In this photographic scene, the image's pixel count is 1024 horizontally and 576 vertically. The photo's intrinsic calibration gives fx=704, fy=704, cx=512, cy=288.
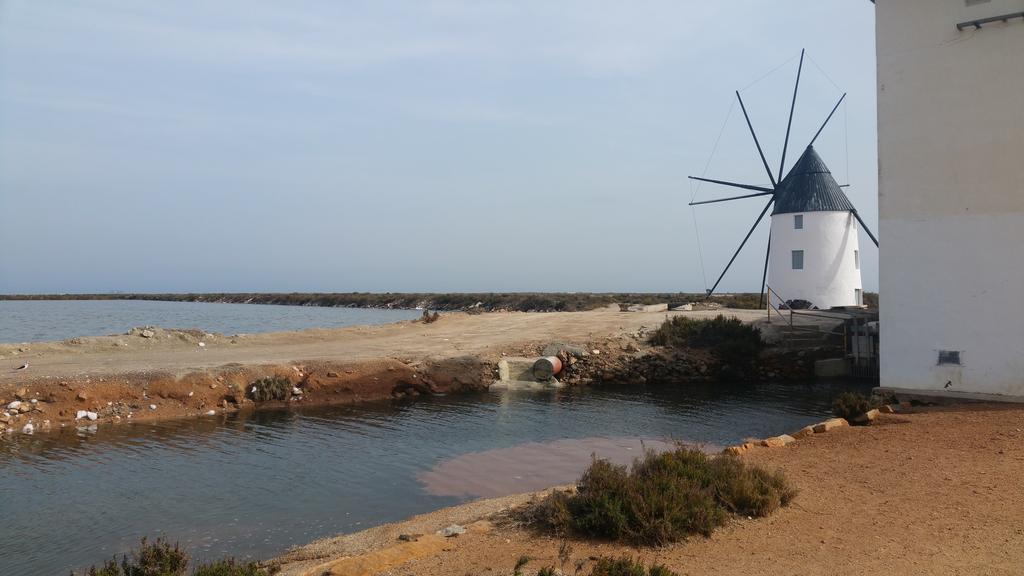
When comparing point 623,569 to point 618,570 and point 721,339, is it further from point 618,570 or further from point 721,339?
point 721,339

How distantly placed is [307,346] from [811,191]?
22.4m

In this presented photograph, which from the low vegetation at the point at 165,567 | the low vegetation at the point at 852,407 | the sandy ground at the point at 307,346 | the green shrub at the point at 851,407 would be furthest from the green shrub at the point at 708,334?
the low vegetation at the point at 165,567

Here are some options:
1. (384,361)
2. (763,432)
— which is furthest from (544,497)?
(384,361)

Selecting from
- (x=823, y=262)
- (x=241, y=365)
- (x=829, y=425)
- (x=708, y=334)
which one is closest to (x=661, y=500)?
(x=829, y=425)

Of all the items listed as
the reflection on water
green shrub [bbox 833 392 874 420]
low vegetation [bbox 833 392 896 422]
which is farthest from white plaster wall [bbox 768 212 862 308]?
the reflection on water

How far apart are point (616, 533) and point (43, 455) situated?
1121cm

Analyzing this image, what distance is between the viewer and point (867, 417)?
1238cm

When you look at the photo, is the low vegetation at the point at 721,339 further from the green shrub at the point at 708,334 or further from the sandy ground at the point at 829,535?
the sandy ground at the point at 829,535

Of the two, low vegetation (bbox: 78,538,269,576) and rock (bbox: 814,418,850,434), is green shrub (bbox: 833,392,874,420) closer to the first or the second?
rock (bbox: 814,418,850,434)

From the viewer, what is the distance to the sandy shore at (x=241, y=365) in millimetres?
15805

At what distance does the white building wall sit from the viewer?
13133 millimetres

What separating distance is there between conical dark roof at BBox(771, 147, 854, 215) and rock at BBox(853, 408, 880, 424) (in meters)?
20.0

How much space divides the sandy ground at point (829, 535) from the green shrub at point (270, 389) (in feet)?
34.5

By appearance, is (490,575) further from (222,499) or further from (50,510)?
(50,510)
